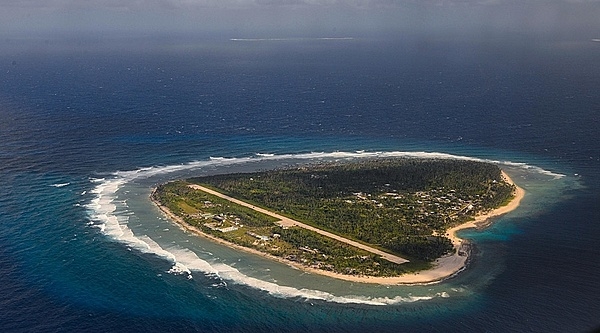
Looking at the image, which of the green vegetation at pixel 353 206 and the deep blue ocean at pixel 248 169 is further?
the green vegetation at pixel 353 206

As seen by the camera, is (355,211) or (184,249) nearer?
(184,249)

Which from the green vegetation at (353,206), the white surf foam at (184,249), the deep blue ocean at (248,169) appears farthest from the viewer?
the green vegetation at (353,206)

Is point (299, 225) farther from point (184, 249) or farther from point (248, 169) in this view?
point (248, 169)

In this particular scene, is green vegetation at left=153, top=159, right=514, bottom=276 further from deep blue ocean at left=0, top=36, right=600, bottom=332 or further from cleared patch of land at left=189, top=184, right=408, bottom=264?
deep blue ocean at left=0, top=36, right=600, bottom=332

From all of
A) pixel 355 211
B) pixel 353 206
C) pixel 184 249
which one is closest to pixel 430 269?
pixel 355 211

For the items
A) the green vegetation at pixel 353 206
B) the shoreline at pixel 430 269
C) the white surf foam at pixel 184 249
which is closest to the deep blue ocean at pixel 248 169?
the white surf foam at pixel 184 249

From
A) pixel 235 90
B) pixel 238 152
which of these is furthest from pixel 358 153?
pixel 235 90

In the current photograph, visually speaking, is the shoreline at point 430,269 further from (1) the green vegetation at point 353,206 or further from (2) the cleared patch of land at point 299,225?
(2) the cleared patch of land at point 299,225
